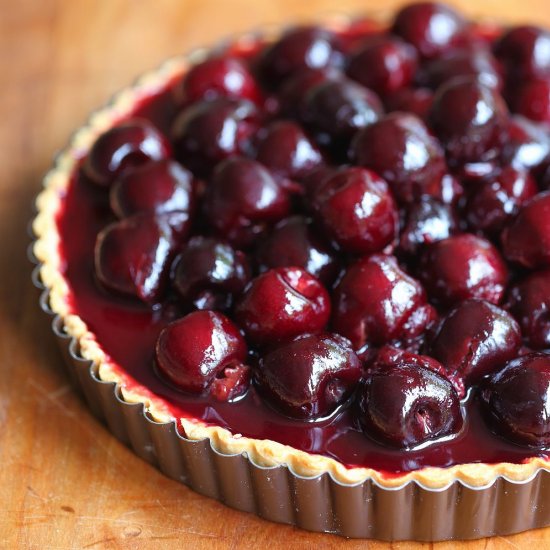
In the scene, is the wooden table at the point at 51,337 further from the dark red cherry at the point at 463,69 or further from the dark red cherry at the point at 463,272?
the dark red cherry at the point at 463,69

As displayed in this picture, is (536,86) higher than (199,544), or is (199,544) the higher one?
(536,86)

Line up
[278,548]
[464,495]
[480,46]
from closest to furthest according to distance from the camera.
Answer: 1. [464,495]
2. [278,548]
3. [480,46]

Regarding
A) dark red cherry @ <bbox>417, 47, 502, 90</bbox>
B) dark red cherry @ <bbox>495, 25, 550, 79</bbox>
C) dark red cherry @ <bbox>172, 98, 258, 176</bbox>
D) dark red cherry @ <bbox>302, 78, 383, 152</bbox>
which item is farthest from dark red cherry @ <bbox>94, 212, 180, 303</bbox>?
dark red cherry @ <bbox>495, 25, 550, 79</bbox>

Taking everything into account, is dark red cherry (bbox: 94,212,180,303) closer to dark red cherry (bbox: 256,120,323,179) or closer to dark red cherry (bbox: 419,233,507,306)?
dark red cherry (bbox: 256,120,323,179)

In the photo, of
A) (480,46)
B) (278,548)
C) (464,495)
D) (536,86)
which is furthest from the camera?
(480,46)

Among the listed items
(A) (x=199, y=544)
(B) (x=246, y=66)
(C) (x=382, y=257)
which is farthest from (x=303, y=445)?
(B) (x=246, y=66)

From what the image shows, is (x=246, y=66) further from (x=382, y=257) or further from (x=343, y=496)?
(x=343, y=496)

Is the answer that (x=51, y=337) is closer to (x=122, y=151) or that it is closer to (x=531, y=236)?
(x=122, y=151)
